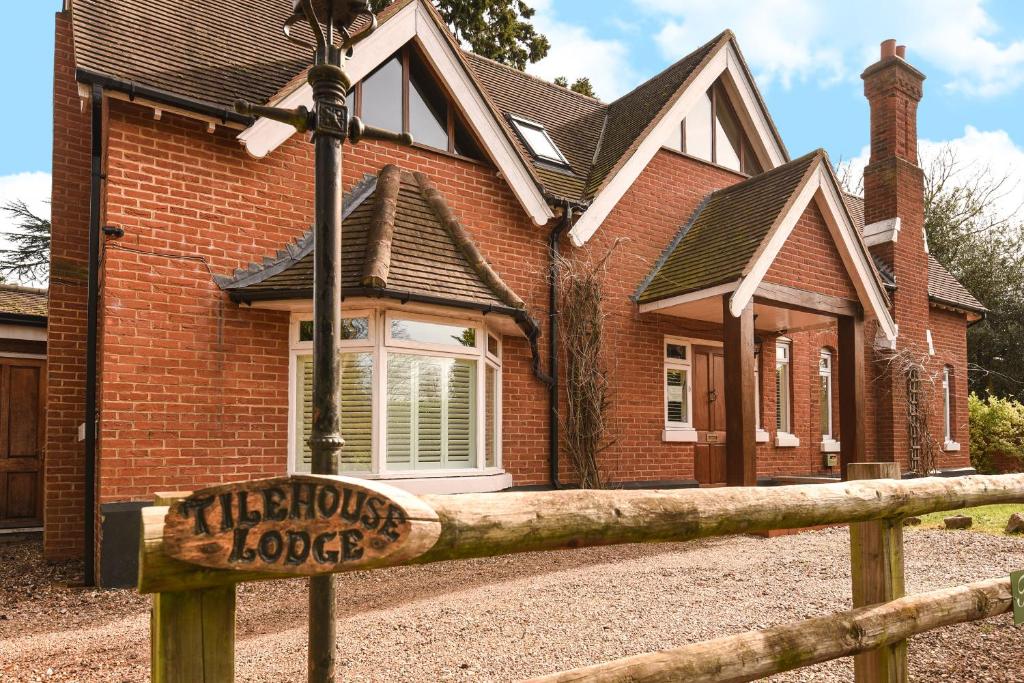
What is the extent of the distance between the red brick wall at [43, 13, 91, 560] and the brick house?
3 cm

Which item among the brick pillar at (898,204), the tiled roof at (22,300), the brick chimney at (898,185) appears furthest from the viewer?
the brick chimney at (898,185)

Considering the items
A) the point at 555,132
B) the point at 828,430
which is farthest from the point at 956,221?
the point at 555,132

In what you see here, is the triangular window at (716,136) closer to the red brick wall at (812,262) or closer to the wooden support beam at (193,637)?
the red brick wall at (812,262)

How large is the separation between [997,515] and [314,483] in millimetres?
12649

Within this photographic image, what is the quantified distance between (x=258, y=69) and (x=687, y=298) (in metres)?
6.30

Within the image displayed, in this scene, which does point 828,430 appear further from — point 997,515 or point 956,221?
point 956,221

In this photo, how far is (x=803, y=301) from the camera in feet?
33.1

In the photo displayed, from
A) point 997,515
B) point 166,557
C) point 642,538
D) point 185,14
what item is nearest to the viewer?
point 166,557

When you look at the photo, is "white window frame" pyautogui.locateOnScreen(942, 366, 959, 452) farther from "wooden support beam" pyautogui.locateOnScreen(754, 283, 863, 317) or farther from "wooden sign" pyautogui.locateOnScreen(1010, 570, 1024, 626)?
"wooden sign" pyautogui.locateOnScreen(1010, 570, 1024, 626)

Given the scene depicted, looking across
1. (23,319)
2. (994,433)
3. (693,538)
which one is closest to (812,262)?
(693,538)

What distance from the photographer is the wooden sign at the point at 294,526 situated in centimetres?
154

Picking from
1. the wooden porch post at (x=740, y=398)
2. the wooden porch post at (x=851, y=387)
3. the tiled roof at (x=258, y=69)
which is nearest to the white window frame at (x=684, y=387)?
the wooden porch post at (x=740, y=398)

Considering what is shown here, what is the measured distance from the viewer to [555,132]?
12422 mm

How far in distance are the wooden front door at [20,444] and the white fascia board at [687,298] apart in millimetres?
9588
